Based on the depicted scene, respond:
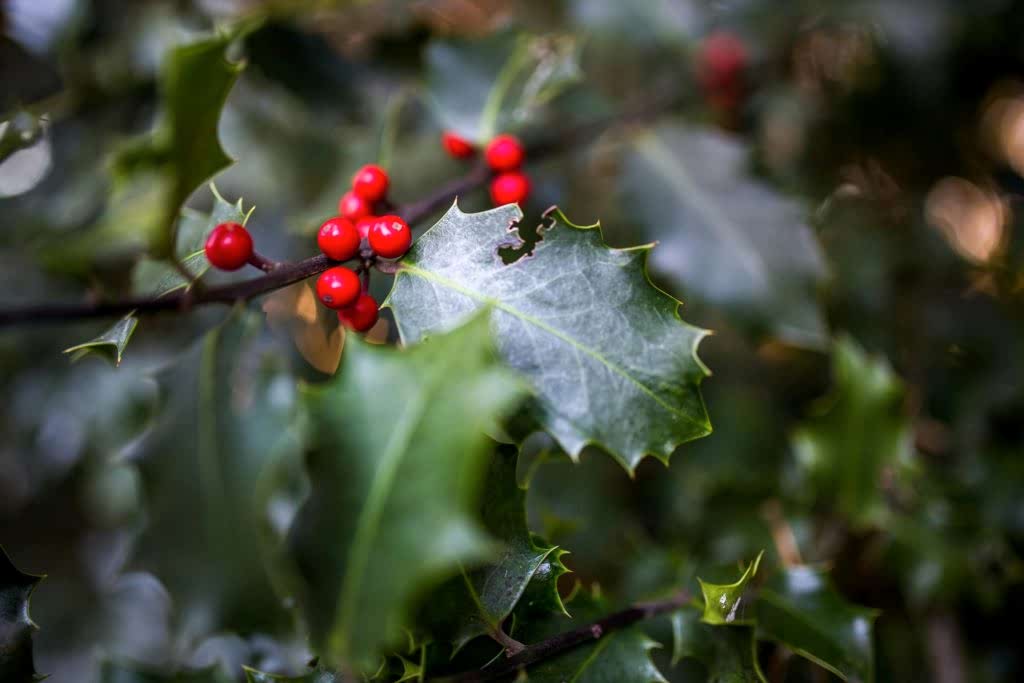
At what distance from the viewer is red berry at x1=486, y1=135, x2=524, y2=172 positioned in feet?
2.76

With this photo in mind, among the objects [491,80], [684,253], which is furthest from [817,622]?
[491,80]

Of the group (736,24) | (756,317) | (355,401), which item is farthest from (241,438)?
(736,24)

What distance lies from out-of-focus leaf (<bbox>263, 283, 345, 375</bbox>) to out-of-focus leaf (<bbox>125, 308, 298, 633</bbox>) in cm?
49

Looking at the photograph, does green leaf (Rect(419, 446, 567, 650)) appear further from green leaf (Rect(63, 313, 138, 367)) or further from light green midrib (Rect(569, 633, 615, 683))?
green leaf (Rect(63, 313, 138, 367))

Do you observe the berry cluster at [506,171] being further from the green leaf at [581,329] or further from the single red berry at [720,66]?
the single red berry at [720,66]

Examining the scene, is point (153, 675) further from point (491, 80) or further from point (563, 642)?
point (491, 80)

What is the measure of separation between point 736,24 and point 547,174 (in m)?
0.53

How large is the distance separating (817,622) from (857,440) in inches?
13.4

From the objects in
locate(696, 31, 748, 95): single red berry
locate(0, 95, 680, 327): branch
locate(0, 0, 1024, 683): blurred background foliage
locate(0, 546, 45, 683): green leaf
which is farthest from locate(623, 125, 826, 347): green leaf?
locate(0, 546, 45, 683): green leaf

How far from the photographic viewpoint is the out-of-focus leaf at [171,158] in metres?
0.45

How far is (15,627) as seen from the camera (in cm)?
61

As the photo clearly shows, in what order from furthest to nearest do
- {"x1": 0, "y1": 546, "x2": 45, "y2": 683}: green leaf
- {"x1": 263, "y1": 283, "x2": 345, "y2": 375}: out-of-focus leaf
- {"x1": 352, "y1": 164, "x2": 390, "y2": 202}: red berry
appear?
{"x1": 263, "y1": 283, "x2": 345, "y2": 375}: out-of-focus leaf → {"x1": 352, "y1": 164, "x2": 390, "y2": 202}: red berry → {"x1": 0, "y1": 546, "x2": 45, "y2": 683}: green leaf

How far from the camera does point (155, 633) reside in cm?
137

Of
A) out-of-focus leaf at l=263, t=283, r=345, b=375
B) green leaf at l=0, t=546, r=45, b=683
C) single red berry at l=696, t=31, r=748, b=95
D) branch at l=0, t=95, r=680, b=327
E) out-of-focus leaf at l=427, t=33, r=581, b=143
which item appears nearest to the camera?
branch at l=0, t=95, r=680, b=327
